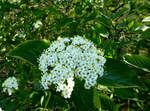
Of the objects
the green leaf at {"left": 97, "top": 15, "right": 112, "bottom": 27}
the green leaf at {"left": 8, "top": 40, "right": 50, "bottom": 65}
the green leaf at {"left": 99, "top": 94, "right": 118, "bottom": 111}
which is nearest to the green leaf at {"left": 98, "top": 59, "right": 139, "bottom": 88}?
the green leaf at {"left": 99, "top": 94, "right": 118, "bottom": 111}

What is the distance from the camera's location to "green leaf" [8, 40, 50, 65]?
56.4 inches

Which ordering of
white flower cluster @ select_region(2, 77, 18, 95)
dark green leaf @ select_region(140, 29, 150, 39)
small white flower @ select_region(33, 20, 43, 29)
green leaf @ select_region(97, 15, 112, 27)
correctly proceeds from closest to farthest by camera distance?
dark green leaf @ select_region(140, 29, 150, 39) < green leaf @ select_region(97, 15, 112, 27) < white flower cluster @ select_region(2, 77, 18, 95) < small white flower @ select_region(33, 20, 43, 29)

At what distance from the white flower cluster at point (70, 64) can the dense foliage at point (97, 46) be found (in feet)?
0.17

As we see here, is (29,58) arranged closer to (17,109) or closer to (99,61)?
(99,61)

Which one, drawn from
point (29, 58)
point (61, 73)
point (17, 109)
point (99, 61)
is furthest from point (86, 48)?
point (17, 109)

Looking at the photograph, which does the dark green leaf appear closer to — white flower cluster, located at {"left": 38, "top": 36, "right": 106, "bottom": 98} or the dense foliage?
the dense foliage

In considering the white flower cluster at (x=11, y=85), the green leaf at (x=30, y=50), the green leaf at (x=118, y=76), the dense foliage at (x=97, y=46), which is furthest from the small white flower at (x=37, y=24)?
the green leaf at (x=118, y=76)

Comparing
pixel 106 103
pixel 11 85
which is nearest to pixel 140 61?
pixel 106 103

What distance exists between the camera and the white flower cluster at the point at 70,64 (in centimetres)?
138

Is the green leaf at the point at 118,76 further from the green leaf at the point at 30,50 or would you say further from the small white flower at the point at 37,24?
Answer: the small white flower at the point at 37,24

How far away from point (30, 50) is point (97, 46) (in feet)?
1.32

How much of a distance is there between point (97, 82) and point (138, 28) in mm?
414

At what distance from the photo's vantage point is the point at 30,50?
58.2 inches

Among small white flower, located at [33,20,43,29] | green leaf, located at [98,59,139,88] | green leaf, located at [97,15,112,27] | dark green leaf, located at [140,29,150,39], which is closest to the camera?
green leaf, located at [98,59,139,88]
